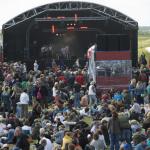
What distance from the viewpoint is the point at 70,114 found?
26516 mm

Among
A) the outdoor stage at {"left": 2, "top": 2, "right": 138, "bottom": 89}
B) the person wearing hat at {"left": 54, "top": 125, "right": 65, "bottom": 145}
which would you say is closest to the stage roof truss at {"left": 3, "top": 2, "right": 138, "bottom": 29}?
the outdoor stage at {"left": 2, "top": 2, "right": 138, "bottom": 89}

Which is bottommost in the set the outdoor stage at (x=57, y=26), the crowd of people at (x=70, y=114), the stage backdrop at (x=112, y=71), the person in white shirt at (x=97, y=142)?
the person in white shirt at (x=97, y=142)

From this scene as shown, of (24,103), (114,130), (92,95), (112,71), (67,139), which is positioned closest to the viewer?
(67,139)

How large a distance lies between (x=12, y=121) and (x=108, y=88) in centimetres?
1127

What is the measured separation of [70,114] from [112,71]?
1116 cm

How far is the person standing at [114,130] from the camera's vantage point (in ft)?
75.3

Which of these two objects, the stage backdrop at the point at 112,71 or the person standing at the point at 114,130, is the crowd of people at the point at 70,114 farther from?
the stage backdrop at the point at 112,71

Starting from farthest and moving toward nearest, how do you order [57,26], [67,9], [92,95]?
1. [57,26]
2. [67,9]
3. [92,95]

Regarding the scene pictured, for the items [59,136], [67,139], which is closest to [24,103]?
[59,136]

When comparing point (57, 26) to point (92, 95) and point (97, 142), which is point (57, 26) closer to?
point (92, 95)

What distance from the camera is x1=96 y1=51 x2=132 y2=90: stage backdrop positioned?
37.2 metres

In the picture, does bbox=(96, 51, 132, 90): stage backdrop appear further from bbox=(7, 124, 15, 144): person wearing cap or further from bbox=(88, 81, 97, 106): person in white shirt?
bbox=(7, 124, 15, 144): person wearing cap

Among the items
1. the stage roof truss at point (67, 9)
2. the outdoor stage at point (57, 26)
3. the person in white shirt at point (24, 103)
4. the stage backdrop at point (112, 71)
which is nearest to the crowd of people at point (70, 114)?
the person in white shirt at point (24, 103)

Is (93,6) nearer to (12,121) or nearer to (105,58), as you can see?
(105,58)
